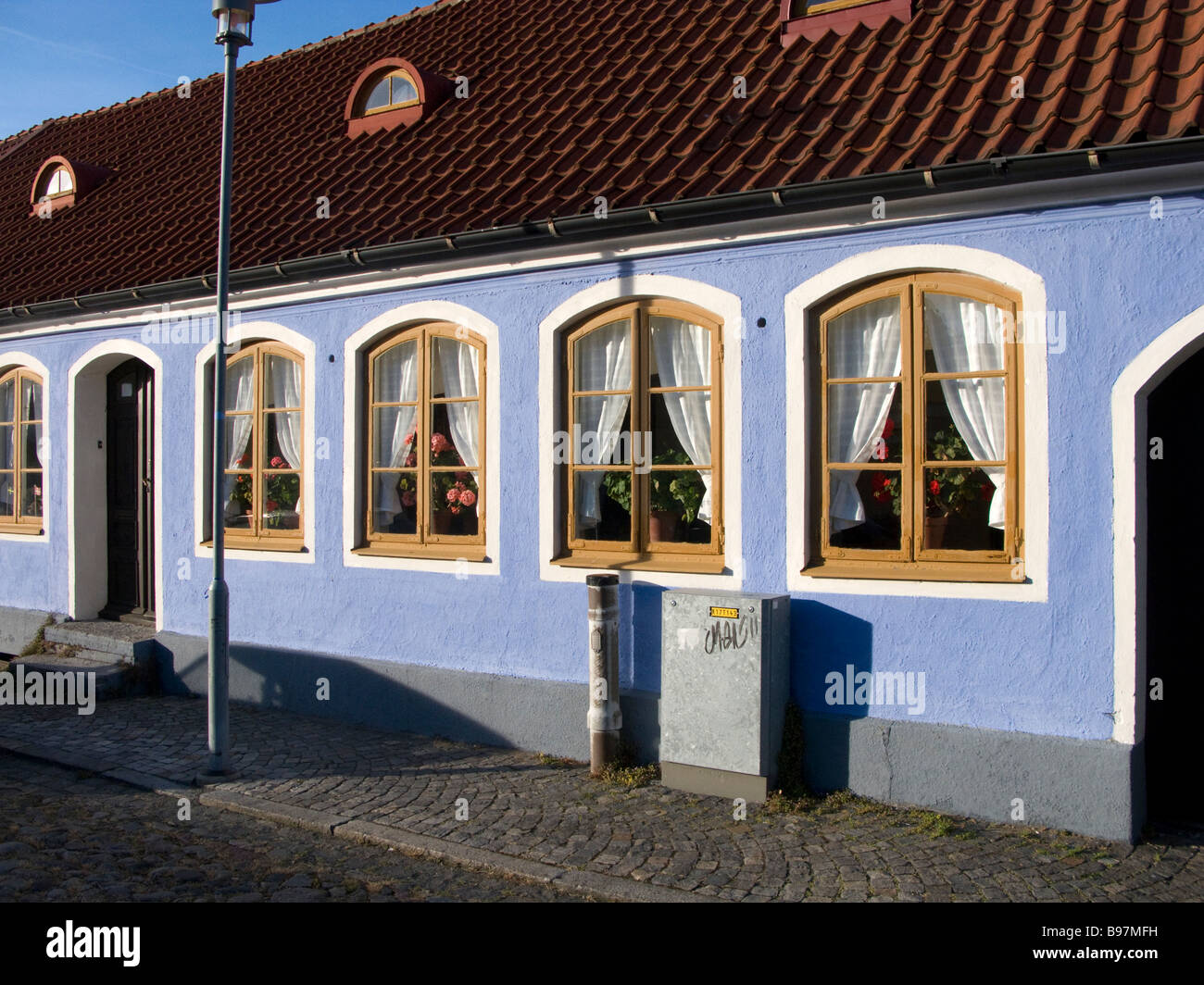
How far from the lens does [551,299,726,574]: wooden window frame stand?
732 centimetres

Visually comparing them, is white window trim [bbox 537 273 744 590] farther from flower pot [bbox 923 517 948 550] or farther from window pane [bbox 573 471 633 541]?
flower pot [bbox 923 517 948 550]

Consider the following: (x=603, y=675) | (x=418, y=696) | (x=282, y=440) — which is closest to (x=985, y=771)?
(x=603, y=675)

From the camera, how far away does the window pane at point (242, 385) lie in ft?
32.4

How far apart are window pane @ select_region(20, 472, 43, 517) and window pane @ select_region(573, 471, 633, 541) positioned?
264 inches

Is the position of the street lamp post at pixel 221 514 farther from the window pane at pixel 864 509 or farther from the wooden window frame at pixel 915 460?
the window pane at pixel 864 509

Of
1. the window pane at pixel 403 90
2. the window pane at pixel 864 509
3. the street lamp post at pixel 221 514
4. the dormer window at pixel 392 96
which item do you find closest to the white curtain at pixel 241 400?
the street lamp post at pixel 221 514

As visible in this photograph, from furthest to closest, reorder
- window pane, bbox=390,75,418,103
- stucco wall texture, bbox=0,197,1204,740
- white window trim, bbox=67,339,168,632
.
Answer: window pane, bbox=390,75,418,103 → white window trim, bbox=67,339,168,632 → stucco wall texture, bbox=0,197,1204,740

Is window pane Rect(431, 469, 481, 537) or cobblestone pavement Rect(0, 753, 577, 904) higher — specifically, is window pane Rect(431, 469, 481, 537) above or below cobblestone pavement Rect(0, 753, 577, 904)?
above

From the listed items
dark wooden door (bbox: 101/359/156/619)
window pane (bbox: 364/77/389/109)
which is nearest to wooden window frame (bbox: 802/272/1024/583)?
window pane (bbox: 364/77/389/109)

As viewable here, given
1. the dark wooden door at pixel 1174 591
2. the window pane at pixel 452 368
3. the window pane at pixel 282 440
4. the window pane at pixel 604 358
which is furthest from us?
the window pane at pixel 282 440

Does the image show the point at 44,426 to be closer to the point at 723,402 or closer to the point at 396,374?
the point at 396,374
